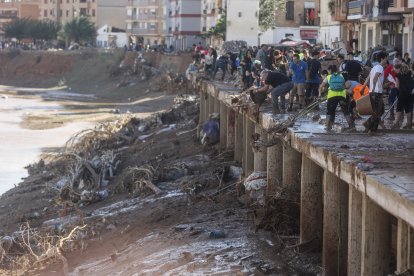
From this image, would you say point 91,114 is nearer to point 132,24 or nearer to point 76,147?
point 76,147

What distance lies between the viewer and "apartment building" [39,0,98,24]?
137500 millimetres

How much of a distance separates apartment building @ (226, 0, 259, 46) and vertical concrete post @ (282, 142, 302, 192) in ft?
186

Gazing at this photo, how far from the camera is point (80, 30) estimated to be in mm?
127250

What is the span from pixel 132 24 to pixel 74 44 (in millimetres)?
8189

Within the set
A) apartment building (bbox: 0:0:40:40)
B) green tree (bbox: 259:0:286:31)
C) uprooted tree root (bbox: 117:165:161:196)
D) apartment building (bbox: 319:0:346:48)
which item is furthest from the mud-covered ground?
apartment building (bbox: 0:0:40:40)

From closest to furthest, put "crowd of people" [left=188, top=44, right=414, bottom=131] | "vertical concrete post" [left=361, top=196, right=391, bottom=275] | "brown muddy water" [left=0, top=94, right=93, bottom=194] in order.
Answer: "vertical concrete post" [left=361, top=196, right=391, bottom=275] → "crowd of people" [left=188, top=44, right=414, bottom=131] → "brown muddy water" [left=0, top=94, right=93, bottom=194]

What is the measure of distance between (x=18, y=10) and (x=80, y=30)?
103 ft

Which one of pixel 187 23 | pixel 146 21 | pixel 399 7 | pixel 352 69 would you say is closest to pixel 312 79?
pixel 352 69

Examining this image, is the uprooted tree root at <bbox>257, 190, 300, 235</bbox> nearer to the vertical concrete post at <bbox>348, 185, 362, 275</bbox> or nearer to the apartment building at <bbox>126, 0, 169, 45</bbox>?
the vertical concrete post at <bbox>348, 185, 362, 275</bbox>

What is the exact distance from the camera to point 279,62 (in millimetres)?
27484

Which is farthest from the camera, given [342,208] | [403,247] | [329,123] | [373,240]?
[329,123]

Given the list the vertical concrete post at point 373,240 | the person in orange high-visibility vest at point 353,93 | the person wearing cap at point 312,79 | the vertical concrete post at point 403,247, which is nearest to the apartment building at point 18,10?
the person wearing cap at point 312,79

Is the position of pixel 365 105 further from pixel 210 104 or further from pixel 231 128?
pixel 210 104

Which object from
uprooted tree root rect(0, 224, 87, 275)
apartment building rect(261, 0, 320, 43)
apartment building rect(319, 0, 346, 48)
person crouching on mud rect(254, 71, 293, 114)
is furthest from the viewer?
apartment building rect(261, 0, 320, 43)
